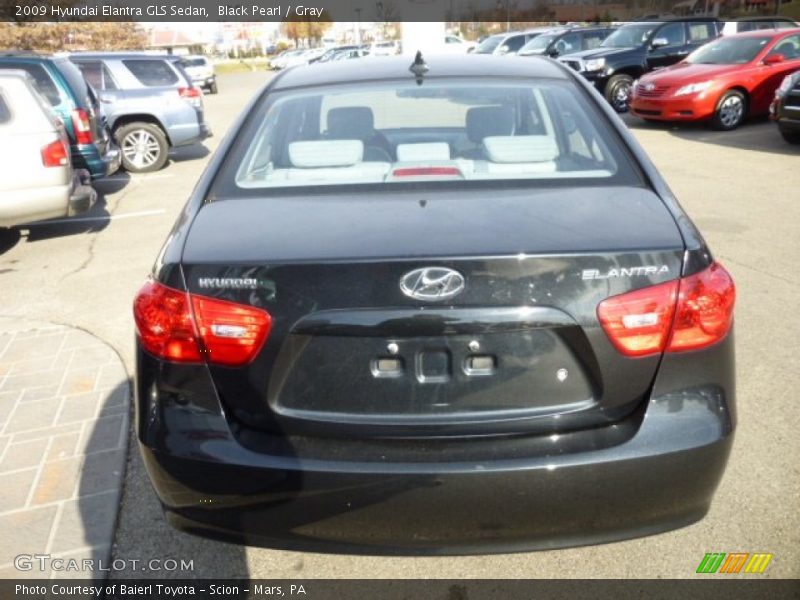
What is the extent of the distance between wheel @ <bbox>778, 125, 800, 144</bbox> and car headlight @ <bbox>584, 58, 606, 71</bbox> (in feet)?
19.6

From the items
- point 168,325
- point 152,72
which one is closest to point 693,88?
point 152,72

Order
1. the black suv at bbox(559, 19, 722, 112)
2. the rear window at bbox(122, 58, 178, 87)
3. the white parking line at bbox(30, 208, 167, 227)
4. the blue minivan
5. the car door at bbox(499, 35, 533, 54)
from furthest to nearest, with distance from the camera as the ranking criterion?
the car door at bbox(499, 35, 533, 54) < the black suv at bbox(559, 19, 722, 112) < the rear window at bbox(122, 58, 178, 87) < the blue minivan < the white parking line at bbox(30, 208, 167, 227)

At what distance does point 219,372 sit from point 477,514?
816 mm

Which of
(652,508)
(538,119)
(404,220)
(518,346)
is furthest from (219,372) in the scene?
(538,119)

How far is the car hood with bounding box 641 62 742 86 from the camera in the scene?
12758 millimetres

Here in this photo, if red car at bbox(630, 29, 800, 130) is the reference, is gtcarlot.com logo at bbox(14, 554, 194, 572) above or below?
below

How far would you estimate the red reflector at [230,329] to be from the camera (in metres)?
1.99

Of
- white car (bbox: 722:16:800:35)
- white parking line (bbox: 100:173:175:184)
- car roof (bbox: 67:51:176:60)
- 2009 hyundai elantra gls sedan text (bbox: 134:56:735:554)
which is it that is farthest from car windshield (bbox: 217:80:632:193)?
white car (bbox: 722:16:800:35)

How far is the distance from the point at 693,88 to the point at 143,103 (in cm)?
927

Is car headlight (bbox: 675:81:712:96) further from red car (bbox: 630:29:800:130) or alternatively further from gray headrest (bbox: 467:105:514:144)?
gray headrest (bbox: 467:105:514:144)

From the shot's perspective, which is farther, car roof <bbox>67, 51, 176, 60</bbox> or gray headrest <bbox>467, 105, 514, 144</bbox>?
car roof <bbox>67, 51, 176, 60</bbox>

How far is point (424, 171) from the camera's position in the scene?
2.72 metres

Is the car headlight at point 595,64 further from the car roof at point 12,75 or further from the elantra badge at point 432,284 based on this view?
the elantra badge at point 432,284

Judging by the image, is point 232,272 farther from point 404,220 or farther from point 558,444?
point 558,444
